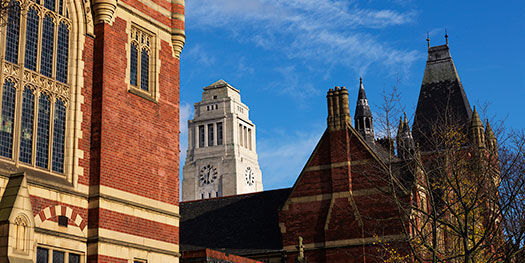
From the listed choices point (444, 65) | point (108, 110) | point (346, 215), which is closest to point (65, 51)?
point (108, 110)

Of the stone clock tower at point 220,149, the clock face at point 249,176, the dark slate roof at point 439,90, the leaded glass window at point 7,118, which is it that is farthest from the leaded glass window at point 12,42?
the clock face at point 249,176

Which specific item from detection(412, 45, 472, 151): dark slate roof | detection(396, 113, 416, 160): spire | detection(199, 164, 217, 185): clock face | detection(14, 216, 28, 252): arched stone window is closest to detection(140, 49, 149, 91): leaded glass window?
detection(14, 216, 28, 252): arched stone window

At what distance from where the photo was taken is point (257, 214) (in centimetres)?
4538

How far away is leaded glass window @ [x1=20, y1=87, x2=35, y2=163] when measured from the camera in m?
18.6

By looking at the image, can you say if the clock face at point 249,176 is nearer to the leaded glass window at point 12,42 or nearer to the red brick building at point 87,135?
the red brick building at point 87,135

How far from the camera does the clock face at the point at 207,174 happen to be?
152 meters

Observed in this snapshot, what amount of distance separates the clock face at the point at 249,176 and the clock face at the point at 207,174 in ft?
25.8

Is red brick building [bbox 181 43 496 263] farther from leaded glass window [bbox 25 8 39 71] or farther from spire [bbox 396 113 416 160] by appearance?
leaded glass window [bbox 25 8 39 71]

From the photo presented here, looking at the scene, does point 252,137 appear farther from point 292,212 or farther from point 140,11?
point 140,11

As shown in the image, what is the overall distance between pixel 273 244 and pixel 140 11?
22471mm

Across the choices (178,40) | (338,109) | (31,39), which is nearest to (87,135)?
(31,39)

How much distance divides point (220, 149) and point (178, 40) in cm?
13577

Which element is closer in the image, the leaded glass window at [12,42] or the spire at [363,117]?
the leaded glass window at [12,42]

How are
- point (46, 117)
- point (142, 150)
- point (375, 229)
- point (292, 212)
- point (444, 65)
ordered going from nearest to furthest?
point (46, 117) → point (142, 150) → point (375, 229) → point (292, 212) → point (444, 65)
